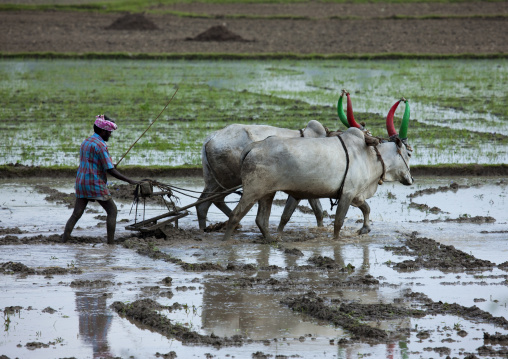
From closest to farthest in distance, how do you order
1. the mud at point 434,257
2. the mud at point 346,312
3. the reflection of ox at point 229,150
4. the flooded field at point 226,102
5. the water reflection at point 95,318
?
1. the water reflection at point 95,318
2. the mud at point 346,312
3. the mud at point 434,257
4. the reflection of ox at point 229,150
5. the flooded field at point 226,102

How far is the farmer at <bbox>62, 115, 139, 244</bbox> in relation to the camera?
306 inches

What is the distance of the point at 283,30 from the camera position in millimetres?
29062

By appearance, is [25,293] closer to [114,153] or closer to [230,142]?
[230,142]

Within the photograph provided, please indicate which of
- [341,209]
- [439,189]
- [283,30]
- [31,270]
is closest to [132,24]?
[283,30]

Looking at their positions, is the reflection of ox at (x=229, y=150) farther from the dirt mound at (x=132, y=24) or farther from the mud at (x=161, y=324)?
the dirt mound at (x=132, y=24)

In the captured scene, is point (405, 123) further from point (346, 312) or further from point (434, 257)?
point (346, 312)

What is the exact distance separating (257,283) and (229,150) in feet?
7.28

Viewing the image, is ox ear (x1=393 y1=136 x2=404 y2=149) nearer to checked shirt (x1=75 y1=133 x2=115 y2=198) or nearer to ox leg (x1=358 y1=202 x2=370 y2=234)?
ox leg (x1=358 y1=202 x2=370 y2=234)

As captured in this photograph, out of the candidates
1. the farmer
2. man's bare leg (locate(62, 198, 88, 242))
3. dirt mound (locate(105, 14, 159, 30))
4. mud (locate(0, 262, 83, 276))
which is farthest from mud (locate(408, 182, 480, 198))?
dirt mound (locate(105, 14, 159, 30))

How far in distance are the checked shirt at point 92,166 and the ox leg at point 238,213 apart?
1352 mm

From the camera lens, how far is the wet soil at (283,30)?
26.2 m

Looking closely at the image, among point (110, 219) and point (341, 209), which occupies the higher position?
point (341, 209)

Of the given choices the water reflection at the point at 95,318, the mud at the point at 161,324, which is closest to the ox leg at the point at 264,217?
the water reflection at the point at 95,318

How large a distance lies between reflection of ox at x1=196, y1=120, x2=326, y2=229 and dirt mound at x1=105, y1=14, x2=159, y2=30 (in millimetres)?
21766
